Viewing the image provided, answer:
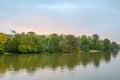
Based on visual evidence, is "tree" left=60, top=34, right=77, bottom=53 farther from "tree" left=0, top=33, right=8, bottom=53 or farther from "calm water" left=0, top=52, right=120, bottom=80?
"calm water" left=0, top=52, right=120, bottom=80

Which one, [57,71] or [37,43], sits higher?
[37,43]

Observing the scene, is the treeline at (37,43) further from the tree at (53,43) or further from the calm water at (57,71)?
the calm water at (57,71)

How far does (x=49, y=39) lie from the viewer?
102 m

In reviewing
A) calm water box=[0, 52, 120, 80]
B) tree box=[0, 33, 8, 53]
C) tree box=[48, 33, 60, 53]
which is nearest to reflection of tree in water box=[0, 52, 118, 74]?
calm water box=[0, 52, 120, 80]

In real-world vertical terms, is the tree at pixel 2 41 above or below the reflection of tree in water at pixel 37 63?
above

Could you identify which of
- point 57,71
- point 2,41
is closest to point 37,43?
point 2,41

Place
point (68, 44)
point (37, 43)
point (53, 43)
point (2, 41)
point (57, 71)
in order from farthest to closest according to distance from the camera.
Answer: point (68, 44) < point (53, 43) < point (37, 43) < point (2, 41) < point (57, 71)

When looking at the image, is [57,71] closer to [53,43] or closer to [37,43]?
[37,43]

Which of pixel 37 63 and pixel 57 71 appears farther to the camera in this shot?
pixel 37 63

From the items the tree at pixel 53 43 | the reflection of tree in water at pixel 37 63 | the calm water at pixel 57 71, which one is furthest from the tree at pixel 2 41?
the calm water at pixel 57 71

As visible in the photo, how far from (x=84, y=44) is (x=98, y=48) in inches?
410

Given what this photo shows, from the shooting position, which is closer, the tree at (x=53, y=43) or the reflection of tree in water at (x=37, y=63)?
the reflection of tree in water at (x=37, y=63)

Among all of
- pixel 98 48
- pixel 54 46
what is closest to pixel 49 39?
pixel 54 46

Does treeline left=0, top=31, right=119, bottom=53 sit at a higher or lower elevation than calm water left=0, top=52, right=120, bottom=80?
higher
